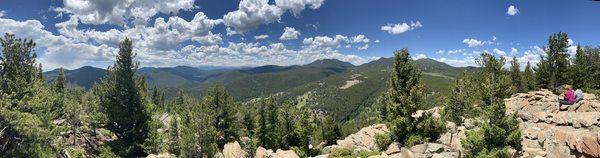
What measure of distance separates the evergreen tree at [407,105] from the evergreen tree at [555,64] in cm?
4019

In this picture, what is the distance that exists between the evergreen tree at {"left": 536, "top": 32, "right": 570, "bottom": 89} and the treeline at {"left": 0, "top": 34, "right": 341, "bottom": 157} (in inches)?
1742

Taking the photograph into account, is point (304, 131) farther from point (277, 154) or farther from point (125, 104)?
point (125, 104)

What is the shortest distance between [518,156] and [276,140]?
3968cm

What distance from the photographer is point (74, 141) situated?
59688 mm

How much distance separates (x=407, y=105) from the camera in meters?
42.3

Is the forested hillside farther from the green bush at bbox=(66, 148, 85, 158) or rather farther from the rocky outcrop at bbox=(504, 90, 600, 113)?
the rocky outcrop at bbox=(504, 90, 600, 113)

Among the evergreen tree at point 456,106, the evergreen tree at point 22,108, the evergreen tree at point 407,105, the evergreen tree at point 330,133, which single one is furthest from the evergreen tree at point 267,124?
the evergreen tree at point 22,108

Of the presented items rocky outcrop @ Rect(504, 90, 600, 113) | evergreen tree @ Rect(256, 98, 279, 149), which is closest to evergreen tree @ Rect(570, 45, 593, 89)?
rocky outcrop @ Rect(504, 90, 600, 113)

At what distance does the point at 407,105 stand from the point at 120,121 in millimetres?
45892

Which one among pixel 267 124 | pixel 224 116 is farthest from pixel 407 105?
pixel 224 116

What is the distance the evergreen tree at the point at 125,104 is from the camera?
63.2m

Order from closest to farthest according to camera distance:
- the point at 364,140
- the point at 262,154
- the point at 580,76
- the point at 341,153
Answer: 1. the point at 341,153
2. the point at 262,154
3. the point at 364,140
4. the point at 580,76

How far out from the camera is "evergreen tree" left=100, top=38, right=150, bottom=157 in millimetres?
63250

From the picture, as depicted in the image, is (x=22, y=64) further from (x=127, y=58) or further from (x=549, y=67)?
(x=549, y=67)
